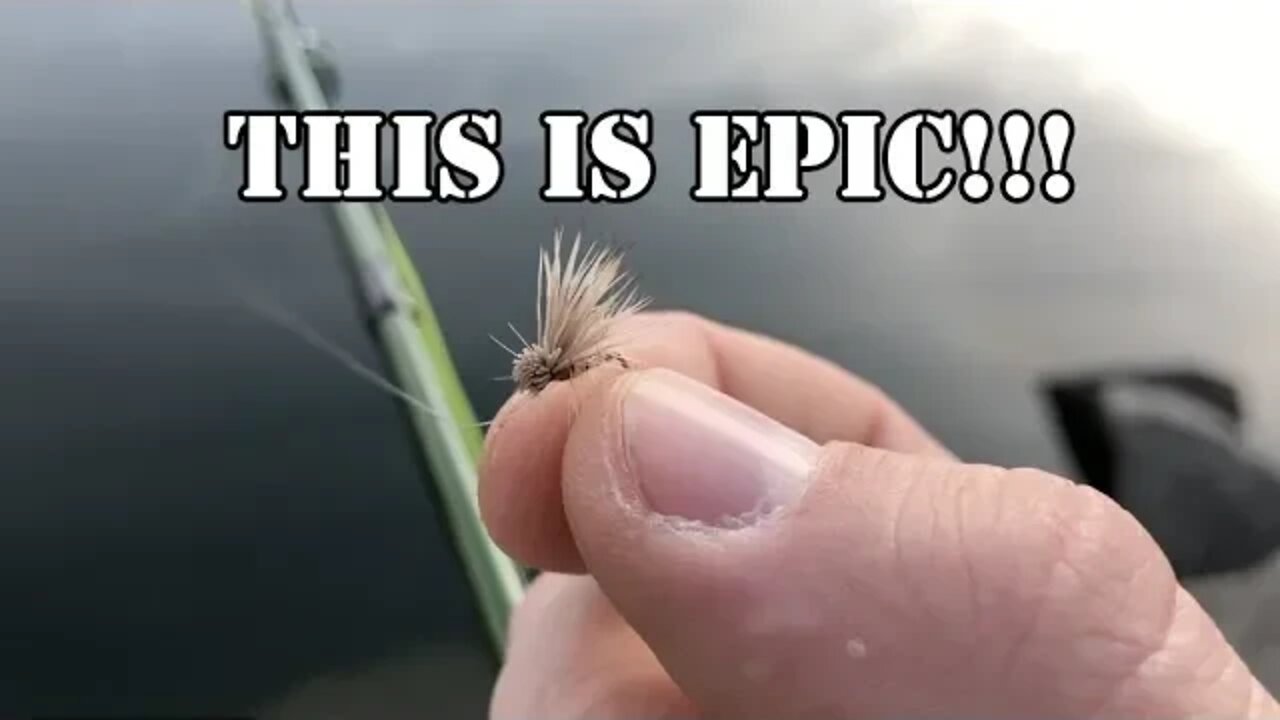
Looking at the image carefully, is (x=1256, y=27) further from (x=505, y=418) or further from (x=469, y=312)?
(x=505, y=418)

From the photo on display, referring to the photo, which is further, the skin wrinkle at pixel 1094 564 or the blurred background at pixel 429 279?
the blurred background at pixel 429 279

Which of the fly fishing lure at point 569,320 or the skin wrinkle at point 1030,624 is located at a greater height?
the fly fishing lure at point 569,320

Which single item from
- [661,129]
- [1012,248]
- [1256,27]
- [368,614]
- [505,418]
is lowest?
[368,614]

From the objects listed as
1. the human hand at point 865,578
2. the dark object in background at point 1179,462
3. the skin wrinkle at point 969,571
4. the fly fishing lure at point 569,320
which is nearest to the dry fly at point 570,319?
the fly fishing lure at point 569,320

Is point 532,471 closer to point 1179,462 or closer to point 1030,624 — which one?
point 1030,624

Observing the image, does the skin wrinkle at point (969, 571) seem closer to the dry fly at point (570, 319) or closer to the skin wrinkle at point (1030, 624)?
the skin wrinkle at point (1030, 624)

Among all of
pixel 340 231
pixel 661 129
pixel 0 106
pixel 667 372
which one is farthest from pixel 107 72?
pixel 667 372

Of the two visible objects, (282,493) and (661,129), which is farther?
(661,129)
